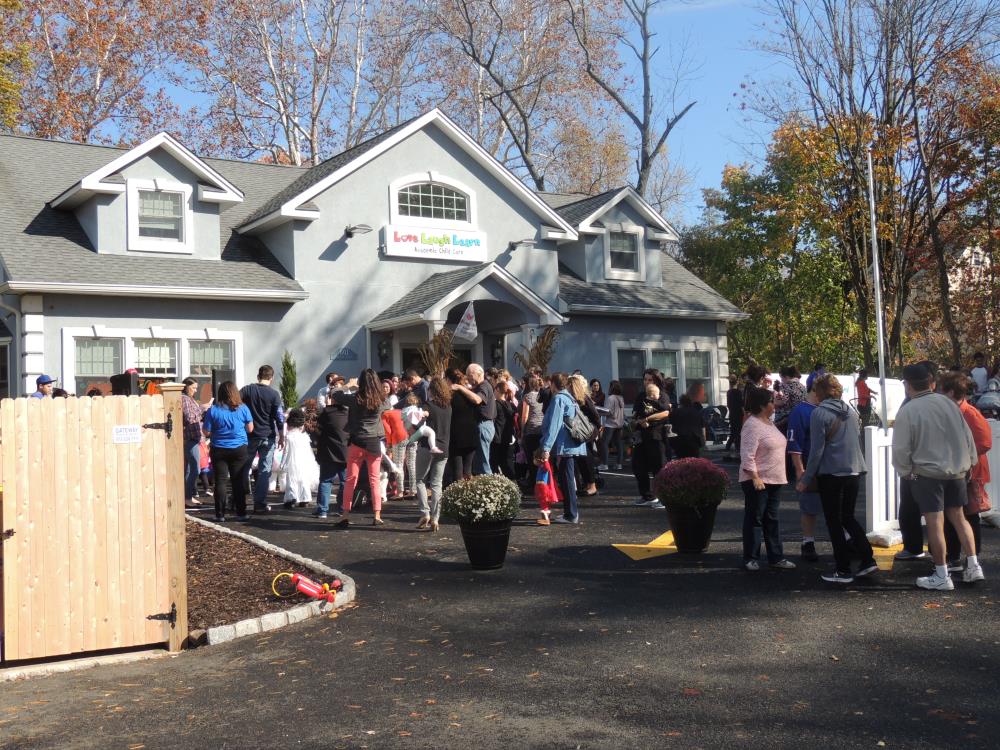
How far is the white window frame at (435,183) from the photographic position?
888 inches

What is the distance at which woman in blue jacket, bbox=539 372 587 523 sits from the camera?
40.5ft

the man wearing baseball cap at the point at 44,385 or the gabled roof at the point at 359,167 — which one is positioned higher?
the gabled roof at the point at 359,167

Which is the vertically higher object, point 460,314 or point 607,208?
point 607,208

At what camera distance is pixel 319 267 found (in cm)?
2172

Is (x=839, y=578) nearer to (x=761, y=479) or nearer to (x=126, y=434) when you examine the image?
(x=761, y=479)

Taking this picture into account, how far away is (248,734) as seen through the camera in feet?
18.2

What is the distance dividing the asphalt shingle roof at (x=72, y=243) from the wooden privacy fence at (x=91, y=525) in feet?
40.0

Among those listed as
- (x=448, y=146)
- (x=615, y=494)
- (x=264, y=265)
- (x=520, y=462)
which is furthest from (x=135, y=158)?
(x=615, y=494)

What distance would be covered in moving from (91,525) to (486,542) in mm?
3701

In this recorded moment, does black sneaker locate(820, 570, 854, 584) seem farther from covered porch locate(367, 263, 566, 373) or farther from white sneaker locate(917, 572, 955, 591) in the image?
covered porch locate(367, 263, 566, 373)

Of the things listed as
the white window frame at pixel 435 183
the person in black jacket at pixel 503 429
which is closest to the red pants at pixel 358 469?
the person in black jacket at pixel 503 429

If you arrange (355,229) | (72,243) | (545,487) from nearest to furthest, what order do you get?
(545,487) → (72,243) → (355,229)

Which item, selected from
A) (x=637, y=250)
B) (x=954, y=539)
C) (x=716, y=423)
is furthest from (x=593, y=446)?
(x=637, y=250)

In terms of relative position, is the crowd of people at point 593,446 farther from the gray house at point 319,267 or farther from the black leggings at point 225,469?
the gray house at point 319,267
